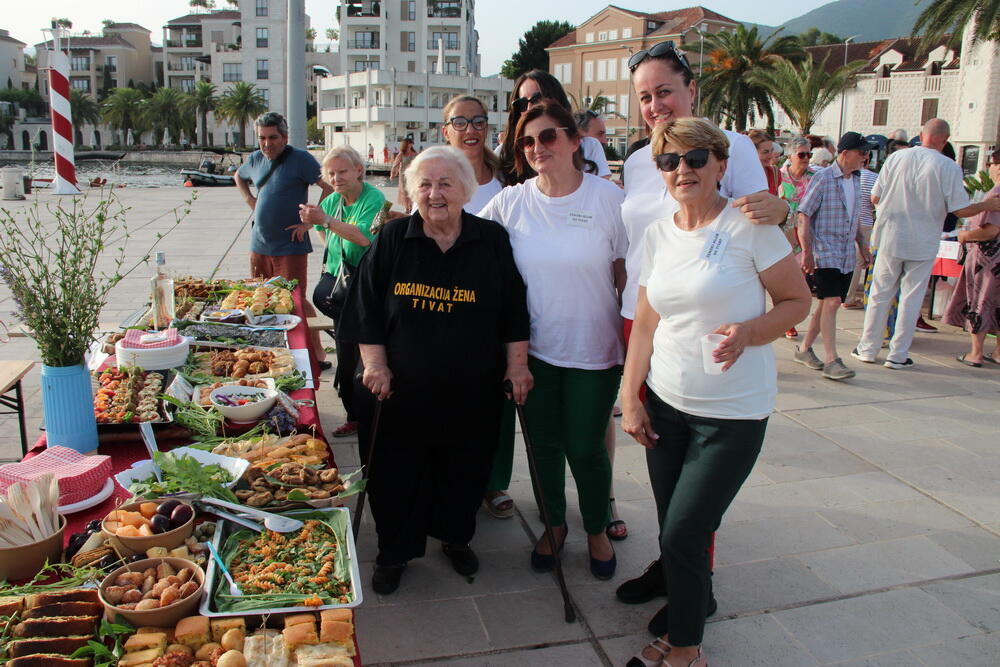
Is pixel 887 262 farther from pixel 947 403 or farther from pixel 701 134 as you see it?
pixel 701 134

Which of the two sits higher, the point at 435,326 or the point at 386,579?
the point at 435,326

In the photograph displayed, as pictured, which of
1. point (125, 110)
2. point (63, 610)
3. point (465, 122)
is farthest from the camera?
point (125, 110)

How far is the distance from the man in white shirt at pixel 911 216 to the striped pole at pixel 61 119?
823cm

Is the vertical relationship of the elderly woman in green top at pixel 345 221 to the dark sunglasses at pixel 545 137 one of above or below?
below

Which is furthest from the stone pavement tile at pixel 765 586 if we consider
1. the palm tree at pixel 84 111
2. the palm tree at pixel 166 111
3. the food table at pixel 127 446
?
the palm tree at pixel 84 111

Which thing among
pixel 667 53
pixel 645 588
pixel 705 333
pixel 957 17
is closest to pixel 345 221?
pixel 667 53

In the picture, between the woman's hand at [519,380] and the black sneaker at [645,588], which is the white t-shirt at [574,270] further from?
the black sneaker at [645,588]

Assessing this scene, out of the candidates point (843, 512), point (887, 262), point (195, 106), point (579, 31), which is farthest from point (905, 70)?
point (195, 106)

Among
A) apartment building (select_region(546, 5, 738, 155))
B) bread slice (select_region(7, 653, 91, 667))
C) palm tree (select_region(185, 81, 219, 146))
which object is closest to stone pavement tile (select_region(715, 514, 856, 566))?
bread slice (select_region(7, 653, 91, 667))

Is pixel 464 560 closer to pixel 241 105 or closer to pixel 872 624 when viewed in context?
pixel 872 624

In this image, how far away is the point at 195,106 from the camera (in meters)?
89.4

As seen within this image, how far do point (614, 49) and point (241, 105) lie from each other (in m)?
40.1

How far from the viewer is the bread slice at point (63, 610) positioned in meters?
1.82

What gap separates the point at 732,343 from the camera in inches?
94.4
